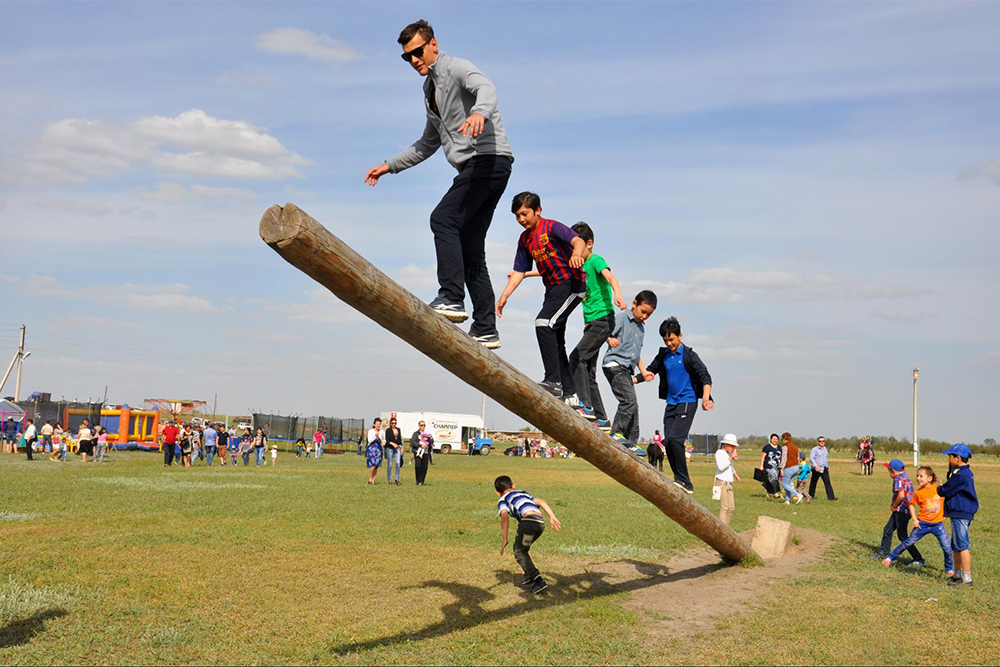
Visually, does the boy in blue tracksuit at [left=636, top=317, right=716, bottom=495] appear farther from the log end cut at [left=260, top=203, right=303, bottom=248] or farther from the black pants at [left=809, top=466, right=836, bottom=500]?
the black pants at [left=809, top=466, right=836, bottom=500]

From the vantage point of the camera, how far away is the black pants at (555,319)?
23.6 ft

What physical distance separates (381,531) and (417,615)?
229 inches

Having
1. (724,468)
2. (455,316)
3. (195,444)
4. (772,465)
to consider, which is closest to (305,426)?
(195,444)

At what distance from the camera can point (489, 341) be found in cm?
626

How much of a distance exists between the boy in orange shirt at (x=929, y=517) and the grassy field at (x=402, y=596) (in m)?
0.36

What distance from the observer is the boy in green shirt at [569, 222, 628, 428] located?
7.58 meters

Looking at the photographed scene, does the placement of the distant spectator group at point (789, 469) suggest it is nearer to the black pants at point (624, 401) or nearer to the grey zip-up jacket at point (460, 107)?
the black pants at point (624, 401)

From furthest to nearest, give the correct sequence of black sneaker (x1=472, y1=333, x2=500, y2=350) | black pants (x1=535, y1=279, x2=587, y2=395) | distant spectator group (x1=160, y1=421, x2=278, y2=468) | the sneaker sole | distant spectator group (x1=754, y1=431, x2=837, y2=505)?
distant spectator group (x1=160, y1=421, x2=278, y2=468) < distant spectator group (x1=754, y1=431, x2=837, y2=505) < black pants (x1=535, y1=279, x2=587, y2=395) < black sneaker (x1=472, y1=333, x2=500, y2=350) < the sneaker sole

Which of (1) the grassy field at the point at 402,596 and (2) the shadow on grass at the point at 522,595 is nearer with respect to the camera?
(1) the grassy field at the point at 402,596

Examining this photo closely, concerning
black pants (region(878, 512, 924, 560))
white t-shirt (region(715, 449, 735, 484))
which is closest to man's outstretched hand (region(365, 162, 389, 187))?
white t-shirt (region(715, 449, 735, 484))

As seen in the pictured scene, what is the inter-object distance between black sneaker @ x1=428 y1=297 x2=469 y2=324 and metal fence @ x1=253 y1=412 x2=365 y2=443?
164ft

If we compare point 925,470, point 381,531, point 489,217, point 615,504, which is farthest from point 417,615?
point 615,504

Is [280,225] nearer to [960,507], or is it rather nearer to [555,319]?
[555,319]

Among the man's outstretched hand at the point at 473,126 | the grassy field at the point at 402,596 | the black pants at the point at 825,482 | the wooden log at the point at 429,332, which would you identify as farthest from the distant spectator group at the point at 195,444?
the man's outstretched hand at the point at 473,126
